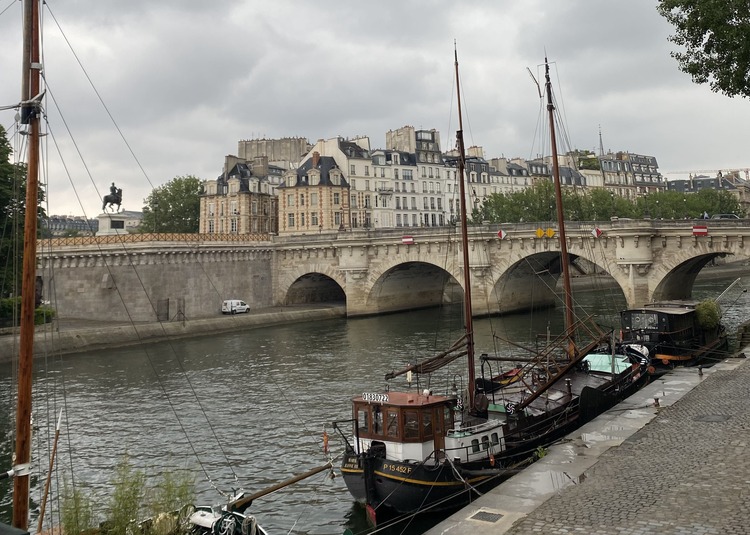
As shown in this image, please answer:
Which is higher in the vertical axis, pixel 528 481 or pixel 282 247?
pixel 282 247

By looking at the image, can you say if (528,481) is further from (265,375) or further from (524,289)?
(524,289)

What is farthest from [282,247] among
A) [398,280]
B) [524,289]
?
[524,289]

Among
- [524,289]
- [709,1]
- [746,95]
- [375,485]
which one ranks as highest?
[709,1]

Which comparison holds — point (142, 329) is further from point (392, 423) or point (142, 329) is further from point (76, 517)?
point (76, 517)

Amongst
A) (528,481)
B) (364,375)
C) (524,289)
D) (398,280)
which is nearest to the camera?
(528,481)

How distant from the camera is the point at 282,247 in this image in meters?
65.6

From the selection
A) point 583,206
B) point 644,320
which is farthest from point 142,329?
point 583,206

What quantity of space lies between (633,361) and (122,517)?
2261 cm

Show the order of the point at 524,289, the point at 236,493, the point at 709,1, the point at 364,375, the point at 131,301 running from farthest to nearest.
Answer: the point at 524,289 → the point at 131,301 → the point at 364,375 → the point at 709,1 → the point at 236,493

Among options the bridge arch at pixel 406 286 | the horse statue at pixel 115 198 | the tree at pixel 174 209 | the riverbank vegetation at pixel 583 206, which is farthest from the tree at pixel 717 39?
the tree at pixel 174 209

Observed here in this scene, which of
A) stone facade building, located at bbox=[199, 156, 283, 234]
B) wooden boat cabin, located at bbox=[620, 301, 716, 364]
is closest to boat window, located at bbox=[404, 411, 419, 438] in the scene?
wooden boat cabin, located at bbox=[620, 301, 716, 364]

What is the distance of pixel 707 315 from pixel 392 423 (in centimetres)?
2396

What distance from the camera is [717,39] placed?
67.4ft

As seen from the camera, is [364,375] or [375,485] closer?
[375,485]
